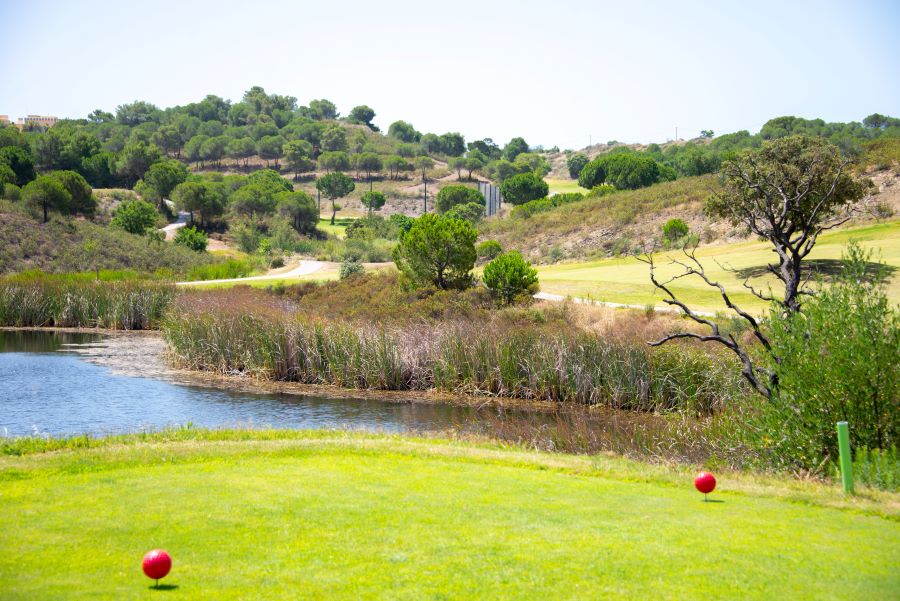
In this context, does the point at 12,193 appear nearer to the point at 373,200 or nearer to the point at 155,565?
the point at 373,200

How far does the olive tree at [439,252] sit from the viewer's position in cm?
3506

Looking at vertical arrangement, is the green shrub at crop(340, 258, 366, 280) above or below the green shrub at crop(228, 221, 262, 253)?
below

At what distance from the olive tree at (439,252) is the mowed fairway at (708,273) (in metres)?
4.66

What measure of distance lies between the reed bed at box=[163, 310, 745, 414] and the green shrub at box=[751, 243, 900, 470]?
6367 millimetres

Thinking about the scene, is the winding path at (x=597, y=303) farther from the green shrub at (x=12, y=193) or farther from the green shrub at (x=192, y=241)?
the green shrub at (x=12, y=193)

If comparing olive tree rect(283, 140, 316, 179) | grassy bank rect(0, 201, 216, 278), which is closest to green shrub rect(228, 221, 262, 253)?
grassy bank rect(0, 201, 216, 278)

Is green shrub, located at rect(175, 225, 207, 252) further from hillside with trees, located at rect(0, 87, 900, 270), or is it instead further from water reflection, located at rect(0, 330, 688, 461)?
water reflection, located at rect(0, 330, 688, 461)

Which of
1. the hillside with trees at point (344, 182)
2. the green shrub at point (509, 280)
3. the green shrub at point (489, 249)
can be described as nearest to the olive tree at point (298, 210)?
the hillside with trees at point (344, 182)

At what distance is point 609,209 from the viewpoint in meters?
69.1

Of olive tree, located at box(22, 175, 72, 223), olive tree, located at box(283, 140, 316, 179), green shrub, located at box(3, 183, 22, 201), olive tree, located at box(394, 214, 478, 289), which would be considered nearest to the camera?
olive tree, located at box(394, 214, 478, 289)

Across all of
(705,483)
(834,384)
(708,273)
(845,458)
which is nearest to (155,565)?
(705,483)

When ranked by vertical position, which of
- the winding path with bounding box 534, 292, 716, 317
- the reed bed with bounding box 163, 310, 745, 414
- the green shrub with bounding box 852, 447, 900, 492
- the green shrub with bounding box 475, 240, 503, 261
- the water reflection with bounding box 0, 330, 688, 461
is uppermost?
the green shrub with bounding box 475, 240, 503, 261

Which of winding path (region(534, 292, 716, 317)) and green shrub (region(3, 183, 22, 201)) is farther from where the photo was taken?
green shrub (region(3, 183, 22, 201))

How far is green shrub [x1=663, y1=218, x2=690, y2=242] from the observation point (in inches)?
2222
